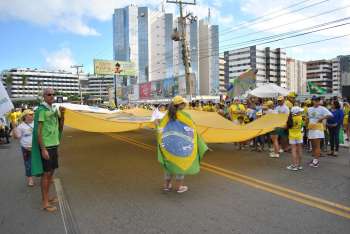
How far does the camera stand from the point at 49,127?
5.35 m

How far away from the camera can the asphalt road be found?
4.47 metres

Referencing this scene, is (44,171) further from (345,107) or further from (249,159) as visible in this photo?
(345,107)

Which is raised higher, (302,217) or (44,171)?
(44,171)

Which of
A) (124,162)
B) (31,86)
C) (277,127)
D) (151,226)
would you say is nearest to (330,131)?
(277,127)

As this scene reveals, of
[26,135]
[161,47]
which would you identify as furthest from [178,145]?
[161,47]

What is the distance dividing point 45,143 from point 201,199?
2.63 meters

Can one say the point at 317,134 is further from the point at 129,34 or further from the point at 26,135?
the point at 129,34

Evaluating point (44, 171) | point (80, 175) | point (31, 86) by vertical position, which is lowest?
point (80, 175)

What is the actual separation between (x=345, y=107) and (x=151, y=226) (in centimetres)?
1093

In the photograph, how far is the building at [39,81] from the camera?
478 feet

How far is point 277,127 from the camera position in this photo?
29.4 feet

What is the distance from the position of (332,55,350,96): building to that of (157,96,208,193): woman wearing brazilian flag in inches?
636

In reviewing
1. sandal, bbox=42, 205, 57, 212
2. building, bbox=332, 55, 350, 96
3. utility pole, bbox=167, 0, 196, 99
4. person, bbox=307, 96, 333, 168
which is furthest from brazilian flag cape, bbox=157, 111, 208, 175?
utility pole, bbox=167, 0, 196, 99

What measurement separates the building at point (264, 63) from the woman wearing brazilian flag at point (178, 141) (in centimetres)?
14558
